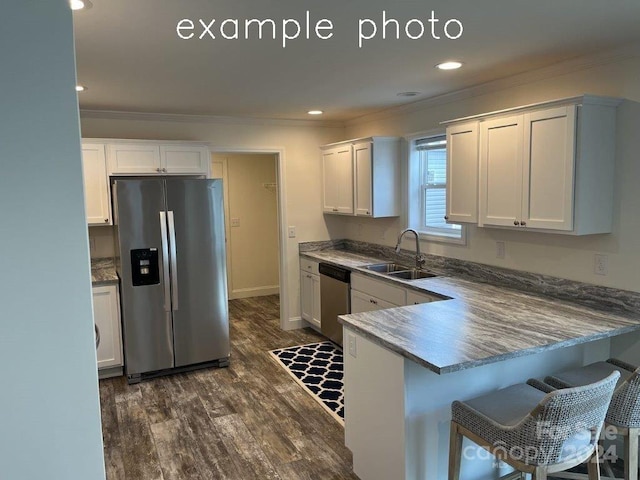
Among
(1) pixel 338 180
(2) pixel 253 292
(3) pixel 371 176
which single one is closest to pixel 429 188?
(3) pixel 371 176

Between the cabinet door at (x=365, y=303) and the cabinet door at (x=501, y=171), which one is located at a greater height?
the cabinet door at (x=501, y=171)

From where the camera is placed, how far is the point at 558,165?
280 centimetres

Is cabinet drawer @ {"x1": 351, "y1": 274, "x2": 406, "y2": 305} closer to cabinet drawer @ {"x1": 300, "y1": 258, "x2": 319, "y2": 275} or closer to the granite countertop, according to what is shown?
the granite countertop

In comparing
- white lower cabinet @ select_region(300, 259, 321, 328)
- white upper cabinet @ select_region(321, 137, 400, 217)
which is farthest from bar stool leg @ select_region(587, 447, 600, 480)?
white lower cabinet @ select_region(300, 259, 321, 328)

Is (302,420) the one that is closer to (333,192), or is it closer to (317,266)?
(317,266)

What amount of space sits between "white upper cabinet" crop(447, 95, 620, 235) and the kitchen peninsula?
55cm

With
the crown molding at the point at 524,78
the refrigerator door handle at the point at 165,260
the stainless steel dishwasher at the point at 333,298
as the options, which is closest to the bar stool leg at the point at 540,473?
the crown molding at the point at 524,78

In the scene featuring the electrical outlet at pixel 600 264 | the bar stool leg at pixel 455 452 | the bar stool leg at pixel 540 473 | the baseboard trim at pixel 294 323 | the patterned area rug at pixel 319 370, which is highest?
the electrical outlet at pixel 600 264

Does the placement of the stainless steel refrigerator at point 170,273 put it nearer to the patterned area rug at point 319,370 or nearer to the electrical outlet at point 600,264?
the patterned area rug at point 319,370

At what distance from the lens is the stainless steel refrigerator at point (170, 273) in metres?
3.97

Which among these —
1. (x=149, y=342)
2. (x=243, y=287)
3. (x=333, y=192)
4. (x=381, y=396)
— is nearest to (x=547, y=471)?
(x=381, y=396)

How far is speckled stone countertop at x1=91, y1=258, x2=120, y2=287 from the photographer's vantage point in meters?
4.03

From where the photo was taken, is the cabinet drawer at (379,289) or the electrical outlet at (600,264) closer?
the electrical outlet at (600,264)

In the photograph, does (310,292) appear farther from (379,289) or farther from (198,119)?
(198,119)
